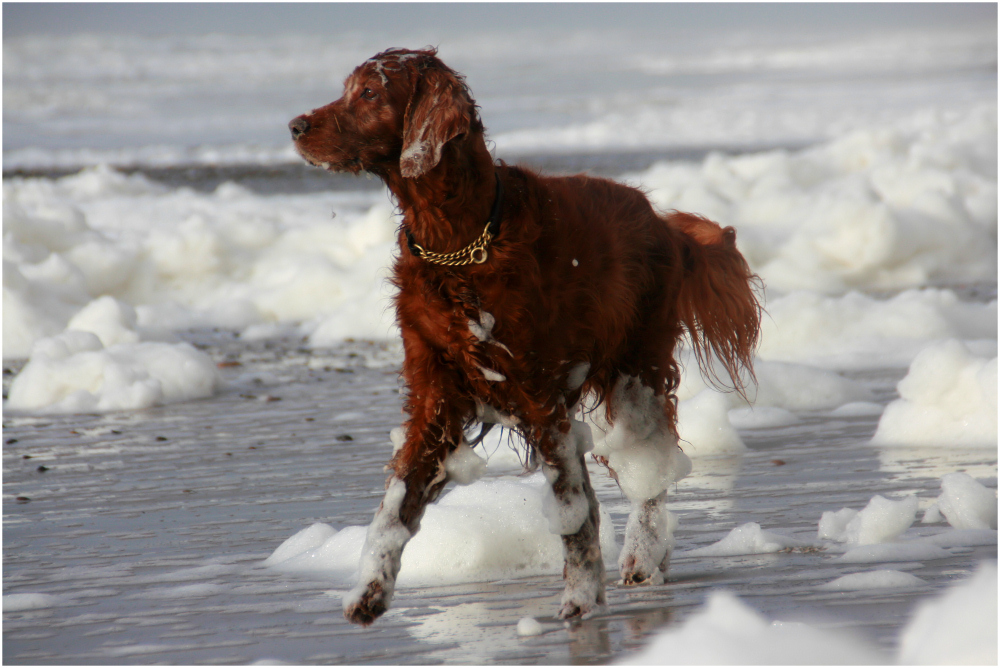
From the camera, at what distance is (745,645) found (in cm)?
302

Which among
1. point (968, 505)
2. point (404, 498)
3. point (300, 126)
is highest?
point (300, 126)

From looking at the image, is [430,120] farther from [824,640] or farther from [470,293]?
A: [824,640]

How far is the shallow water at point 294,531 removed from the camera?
3416 millimetres

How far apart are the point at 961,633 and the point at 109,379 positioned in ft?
20.1

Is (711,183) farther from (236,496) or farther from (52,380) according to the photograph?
(236,496)

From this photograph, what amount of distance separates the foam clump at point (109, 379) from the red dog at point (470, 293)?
4.47m

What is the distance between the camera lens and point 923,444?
5.61m

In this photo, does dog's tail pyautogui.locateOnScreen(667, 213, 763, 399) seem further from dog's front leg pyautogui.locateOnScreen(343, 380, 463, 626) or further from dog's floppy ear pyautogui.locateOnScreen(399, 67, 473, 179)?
dog's floppy ear pyautogui.locateOnScreen(399, 67, 473, 179)

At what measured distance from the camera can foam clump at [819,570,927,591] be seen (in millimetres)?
3664

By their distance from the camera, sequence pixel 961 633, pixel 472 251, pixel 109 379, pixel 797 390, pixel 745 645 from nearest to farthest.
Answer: pixel 961 633
pixel 745 645
pixel 472 251
pixel 797 390
pixel 109 379

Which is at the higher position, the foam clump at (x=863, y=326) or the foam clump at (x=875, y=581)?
the foam clump at (x=863, y=326)

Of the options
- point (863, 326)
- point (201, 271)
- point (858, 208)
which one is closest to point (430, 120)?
point (863, 326)

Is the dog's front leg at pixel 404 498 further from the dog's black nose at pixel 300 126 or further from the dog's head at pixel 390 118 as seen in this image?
the dog's black nose at pixel 300 126

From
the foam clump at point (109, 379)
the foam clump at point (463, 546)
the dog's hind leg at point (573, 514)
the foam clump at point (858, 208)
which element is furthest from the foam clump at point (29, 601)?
the foam clump at point (858, 208)
